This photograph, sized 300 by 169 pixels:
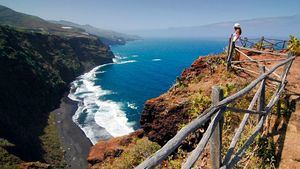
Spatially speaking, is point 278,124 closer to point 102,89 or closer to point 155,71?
point 102,89

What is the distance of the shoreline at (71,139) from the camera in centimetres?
5490

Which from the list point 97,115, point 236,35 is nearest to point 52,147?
point 97,115

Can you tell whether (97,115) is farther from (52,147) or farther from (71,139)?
(52,147)

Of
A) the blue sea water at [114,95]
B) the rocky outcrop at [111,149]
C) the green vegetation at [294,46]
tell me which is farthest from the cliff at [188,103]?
the blue sea water at [114,95]

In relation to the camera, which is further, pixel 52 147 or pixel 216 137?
pixel 52 147

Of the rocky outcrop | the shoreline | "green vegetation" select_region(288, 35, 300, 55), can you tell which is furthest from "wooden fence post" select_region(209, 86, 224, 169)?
the shoreline

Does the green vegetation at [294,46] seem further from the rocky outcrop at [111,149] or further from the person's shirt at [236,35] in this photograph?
the rocky outcrop at [111,149]

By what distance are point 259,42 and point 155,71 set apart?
122 metres

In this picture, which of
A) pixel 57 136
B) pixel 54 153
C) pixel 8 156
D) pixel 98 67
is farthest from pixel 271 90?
pixel 98 67

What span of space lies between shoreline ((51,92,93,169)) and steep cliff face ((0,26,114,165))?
438 centimetres

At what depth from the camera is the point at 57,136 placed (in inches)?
2618

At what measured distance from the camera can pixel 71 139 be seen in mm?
63625

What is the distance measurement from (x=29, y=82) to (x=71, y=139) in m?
38.2

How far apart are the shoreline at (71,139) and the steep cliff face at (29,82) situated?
438 centimetres
